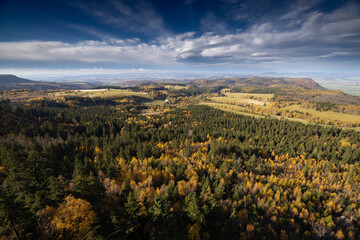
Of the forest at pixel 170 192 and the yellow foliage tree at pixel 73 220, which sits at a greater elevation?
the yellow foliage tree at pixel 73 220

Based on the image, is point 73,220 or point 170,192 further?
point 170,192

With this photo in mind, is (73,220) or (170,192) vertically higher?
(73,220)

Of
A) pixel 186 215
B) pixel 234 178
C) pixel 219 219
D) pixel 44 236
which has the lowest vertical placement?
pixel 234 178

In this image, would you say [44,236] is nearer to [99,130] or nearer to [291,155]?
[99,130]

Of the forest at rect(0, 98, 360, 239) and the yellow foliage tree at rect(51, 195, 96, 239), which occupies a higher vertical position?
the yellow foliage tree at rect(51, 195, 96, 239)

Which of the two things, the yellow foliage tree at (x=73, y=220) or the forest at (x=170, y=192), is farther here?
the forest at (x=170, y=192)

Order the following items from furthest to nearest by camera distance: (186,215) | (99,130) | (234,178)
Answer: (99,130) → (234,178) → (186,215)

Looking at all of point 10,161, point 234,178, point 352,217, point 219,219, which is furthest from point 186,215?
point 352,217

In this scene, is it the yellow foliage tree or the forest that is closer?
the yellow foliage tree
